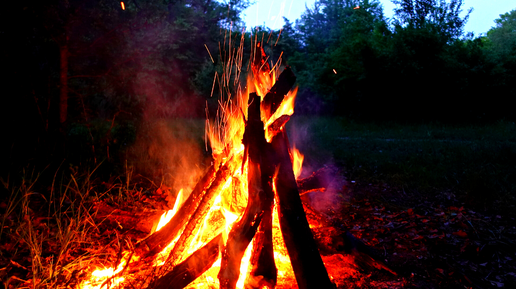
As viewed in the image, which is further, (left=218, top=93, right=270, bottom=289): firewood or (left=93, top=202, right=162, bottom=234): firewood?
(left=93, top=202, right=162, bottom=234): firewood

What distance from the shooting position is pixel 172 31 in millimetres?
15438

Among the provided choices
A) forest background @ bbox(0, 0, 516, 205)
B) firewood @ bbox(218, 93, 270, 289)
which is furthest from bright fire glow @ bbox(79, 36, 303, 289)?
forest background @ bbox(0, 0, 516, 205)

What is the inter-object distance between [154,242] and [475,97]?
13358 millimetres

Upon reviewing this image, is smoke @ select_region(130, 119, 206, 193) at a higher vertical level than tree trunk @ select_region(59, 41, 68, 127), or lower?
lower

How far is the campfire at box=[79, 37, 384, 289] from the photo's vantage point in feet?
7.20

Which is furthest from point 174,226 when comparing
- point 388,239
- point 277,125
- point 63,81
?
point 63,81

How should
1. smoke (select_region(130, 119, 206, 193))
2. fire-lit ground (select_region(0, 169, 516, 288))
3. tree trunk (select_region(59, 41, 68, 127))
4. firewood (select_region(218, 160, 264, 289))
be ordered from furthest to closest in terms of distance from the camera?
tree trunk (select_region(59, 41, 68, 127))
smoke (select_region(130, 119, 206, 193))
fire-lit ground (select_region(0, 169, 516, 288))
firewood (select_region(218, 160, 264, 289))

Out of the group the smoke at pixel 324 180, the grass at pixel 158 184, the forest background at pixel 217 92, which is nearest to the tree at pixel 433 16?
the forest background at pixel 217 92

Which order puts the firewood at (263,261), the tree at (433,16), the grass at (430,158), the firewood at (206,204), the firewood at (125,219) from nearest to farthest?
the firewood at (263,261) < the firewood at (206,204) < the firewood at (125,219) < the grass at (430,158) < the tree at (433,16)

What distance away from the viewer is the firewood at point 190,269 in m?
2.18

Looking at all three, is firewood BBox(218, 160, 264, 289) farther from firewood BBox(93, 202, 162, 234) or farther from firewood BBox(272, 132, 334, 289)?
firewood BBox(93, 202, 162, 234)

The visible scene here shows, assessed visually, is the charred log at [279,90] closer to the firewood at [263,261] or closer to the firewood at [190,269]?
the firewood at [263,261]

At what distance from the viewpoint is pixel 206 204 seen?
2680mm

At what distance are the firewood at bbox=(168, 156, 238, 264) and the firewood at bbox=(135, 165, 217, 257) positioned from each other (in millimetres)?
49
